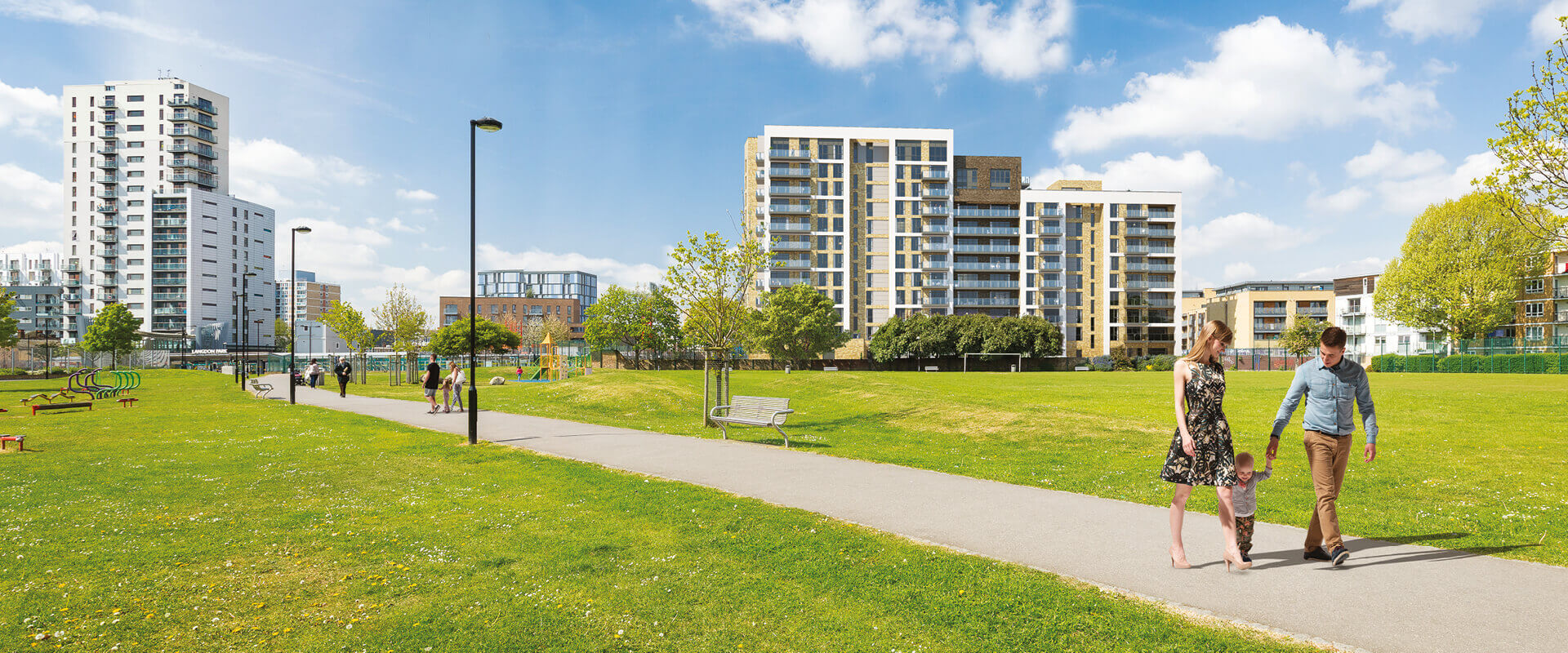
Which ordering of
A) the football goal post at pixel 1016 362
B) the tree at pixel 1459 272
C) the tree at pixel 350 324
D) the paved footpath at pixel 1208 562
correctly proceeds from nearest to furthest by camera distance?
the paved footpath at pixel 1208 562 < the tree at pixel 350 324 < the tree at pixel 1459 272 < the football goal post at pixel 1016 362

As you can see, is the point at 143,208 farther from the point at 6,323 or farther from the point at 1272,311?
the point at 1272,311

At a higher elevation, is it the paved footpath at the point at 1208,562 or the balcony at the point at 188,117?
the balcony at the point at 188,117

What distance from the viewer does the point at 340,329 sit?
4653 cm

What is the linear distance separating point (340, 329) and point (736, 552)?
4853 cm

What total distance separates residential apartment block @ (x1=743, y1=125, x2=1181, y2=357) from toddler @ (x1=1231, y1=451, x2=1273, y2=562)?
87005 mm

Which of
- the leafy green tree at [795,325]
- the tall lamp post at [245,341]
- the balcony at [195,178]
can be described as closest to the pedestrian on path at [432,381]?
the tall lamp post at [245,341]

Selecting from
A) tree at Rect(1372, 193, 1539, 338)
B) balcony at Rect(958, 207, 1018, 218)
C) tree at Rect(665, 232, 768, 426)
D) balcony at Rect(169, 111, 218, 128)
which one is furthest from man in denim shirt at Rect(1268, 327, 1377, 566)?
balcony at Rect(169, 111, 218, 128)

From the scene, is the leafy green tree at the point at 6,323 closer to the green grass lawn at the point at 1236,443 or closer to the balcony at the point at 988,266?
the green grass lawn at the point at 1236,443

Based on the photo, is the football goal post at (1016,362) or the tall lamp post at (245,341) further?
the football goal post at (1016,362)

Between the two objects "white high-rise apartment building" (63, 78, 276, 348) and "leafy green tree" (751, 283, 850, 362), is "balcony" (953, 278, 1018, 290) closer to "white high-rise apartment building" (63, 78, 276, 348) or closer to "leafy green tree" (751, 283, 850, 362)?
"leafy green tree" (751, 283, 850, 362)

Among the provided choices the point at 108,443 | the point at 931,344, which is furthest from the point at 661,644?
the point at 931,344

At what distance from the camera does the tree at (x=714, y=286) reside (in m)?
18.9

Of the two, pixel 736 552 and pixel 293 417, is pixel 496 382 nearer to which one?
pixel 293 417

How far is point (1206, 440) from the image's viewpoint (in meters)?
5.78
